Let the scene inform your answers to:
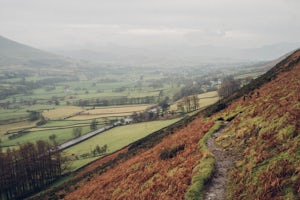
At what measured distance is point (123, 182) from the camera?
30953 millimetres

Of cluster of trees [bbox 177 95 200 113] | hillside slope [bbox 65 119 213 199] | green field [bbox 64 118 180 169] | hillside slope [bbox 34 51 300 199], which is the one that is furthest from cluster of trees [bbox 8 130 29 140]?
hillside slope [bbox 34 51 300 199]

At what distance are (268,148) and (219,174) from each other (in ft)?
14.0

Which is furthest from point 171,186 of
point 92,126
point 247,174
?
point 92,126

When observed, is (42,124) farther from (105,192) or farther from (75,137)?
(105,192)

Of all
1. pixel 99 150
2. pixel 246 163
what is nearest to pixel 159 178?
pixel 246 163

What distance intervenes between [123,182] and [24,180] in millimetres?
51708

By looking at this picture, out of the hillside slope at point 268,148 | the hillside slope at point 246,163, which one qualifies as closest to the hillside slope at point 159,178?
the hillside slope at point 246,163

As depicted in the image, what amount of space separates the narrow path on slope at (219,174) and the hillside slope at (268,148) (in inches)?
26.5

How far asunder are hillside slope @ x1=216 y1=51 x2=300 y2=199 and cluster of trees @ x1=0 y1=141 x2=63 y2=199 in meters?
60.5

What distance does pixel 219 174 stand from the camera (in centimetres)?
2123

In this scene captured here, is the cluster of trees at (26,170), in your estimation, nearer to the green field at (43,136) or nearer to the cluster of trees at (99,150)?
the cluster of trees at (99,150)

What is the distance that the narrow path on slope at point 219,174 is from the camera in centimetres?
1850

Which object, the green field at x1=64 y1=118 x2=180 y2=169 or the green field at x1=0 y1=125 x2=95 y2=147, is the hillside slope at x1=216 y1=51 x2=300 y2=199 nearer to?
the green field at x1=64 y1=118 x2=180 y2=169

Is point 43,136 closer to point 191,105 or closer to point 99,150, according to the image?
point 99,150
